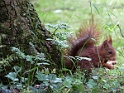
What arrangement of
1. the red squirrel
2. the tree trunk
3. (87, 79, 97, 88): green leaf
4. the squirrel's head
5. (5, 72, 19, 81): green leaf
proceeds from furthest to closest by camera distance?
the squirrel's head
the red squirrel
the tree trunk
(87, 79, 97, 88): green leaf
(5, 72, 19, 81): green leaf

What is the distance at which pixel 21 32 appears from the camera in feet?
9.04

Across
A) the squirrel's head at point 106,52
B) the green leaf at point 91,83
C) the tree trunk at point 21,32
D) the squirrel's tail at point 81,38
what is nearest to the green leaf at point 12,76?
the tree trunk at point 21,32

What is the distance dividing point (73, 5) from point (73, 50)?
5.57 metres

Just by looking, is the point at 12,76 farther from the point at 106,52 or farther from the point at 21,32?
the point at 106,52

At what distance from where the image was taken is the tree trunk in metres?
2.68

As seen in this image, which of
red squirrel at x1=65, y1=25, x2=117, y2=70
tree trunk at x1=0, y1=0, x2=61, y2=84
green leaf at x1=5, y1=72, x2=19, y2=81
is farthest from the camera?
red squirrel at x1=65, y1=25, x2=117, y2=70

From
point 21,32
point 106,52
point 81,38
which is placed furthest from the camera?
point 106,52

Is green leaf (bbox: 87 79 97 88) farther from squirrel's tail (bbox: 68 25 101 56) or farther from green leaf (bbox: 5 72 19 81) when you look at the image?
squirrel's tail (bbox: 68 25 101 56)

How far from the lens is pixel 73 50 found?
10.4ft

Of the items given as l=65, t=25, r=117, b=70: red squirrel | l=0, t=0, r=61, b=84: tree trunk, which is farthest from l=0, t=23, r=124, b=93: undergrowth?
l=65, t=25, r=117, b=70: red squirrel

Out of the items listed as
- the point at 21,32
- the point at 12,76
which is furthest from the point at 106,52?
the point at 12,76

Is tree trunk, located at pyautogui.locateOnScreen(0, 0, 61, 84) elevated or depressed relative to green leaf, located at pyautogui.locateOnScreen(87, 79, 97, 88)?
elevated

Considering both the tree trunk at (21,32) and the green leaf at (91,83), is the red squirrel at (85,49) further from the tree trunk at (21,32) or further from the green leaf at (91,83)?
the green leaf at (91,83)

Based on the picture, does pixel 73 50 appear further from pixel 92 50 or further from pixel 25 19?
pixel 25 19
